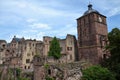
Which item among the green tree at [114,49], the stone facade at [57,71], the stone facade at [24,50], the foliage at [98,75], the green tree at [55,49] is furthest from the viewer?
the stone facade at [24,50]

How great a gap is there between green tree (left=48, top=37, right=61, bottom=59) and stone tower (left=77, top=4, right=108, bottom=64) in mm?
6834

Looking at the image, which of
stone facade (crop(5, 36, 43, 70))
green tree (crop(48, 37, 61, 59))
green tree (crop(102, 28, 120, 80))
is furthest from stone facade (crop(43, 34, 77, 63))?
green tree (crop(102, 28, 120, 80))

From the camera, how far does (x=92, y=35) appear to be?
45125 mm

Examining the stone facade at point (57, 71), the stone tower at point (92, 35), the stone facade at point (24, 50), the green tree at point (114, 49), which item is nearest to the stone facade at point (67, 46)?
the stone facade at point (24, 50)

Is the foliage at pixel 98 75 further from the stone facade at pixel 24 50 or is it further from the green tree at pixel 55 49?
the stone facade at pixel 24 50

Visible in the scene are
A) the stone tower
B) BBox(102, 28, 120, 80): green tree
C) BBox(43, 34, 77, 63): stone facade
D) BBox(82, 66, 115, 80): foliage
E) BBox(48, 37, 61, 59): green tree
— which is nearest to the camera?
BBox(82, 66, 115, 80): foliage

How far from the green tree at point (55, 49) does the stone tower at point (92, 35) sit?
22.4 ft

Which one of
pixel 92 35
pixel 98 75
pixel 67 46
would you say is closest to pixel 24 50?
pixel 67 46

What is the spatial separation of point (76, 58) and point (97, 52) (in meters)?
11.0

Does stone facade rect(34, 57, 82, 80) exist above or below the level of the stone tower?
below

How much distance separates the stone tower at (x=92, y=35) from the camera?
43688 millimetres

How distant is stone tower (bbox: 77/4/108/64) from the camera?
4369 cm

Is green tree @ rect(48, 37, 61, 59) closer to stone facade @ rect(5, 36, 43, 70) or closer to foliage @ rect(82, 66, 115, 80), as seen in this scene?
stone facade @ rect(5, 36, 43, 70)

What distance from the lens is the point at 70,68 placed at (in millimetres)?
38156
